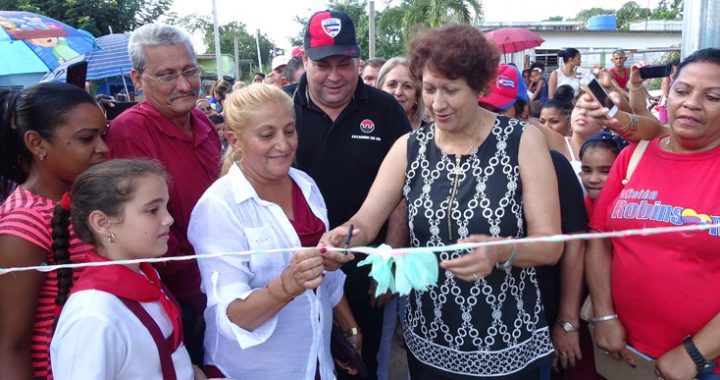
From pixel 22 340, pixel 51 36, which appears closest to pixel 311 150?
pixel 22 340

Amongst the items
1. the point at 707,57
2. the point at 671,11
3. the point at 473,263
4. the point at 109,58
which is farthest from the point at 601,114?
the point at 671,11

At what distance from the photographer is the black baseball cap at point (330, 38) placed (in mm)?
3230

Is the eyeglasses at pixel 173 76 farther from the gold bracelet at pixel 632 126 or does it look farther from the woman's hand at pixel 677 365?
the woman's hand at pixel 677 365

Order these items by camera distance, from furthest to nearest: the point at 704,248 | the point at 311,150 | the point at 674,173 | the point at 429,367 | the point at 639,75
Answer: the point at 311,150 → the point at 639,75 → the point at 429,367 → the point at 674,173 → the point at 704,248

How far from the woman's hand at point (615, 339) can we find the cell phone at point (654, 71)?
4.71 feet

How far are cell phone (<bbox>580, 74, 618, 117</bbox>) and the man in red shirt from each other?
197cm

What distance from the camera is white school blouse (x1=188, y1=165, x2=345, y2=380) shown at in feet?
6.43

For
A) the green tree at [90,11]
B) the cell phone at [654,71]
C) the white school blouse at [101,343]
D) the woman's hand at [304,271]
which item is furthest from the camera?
the green tree at [90,11]

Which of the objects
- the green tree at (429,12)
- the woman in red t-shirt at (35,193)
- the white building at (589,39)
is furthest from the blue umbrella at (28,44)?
the white building at (589,39)

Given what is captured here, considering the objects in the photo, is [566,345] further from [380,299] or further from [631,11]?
[631,11]

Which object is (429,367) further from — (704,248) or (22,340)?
(22,340)

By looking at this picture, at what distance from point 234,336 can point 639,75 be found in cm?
258

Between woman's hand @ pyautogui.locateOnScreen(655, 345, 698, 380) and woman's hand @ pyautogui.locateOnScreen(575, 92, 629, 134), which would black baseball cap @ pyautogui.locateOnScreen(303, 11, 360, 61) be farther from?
woman's hand @ pyautogui.locateOnScreen(655, 345, 698, 380)

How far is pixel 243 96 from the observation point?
220 centimetres
